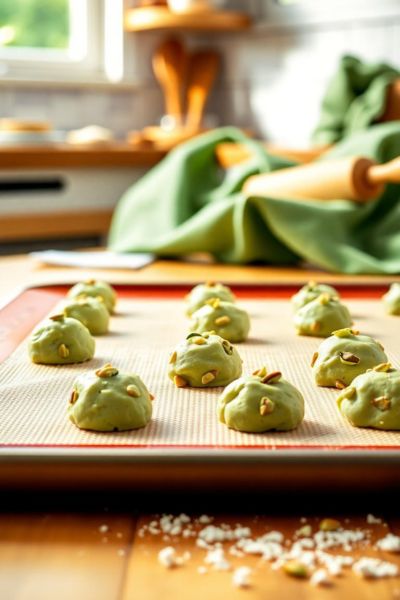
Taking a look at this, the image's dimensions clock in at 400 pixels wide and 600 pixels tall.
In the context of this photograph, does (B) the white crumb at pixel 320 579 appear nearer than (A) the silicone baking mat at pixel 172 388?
Yes

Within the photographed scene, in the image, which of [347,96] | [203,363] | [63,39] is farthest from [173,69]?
[203,363]

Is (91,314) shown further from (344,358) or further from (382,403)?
(382,403)

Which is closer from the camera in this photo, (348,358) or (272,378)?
(272,378)

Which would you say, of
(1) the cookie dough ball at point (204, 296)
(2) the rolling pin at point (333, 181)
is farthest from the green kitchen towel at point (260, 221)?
(1) the cookie dough ball at point (204, 296)

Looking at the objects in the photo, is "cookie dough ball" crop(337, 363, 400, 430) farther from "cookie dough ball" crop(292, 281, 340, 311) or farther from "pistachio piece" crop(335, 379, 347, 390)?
"cookie dough ball" crop(292, 281, 340, 311)

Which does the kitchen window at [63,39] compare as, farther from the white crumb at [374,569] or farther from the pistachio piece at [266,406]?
the white crumb at [374,569]
